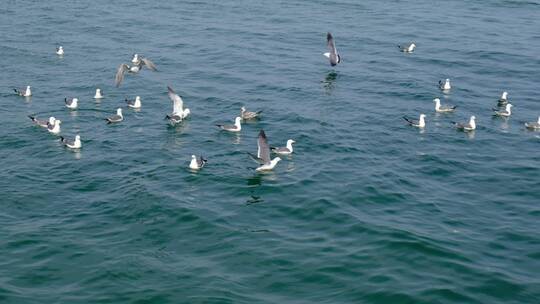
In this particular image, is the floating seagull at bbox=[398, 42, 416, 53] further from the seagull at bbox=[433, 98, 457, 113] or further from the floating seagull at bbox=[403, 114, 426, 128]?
the floating seagull at bbox=[403, 114, 426, 128]

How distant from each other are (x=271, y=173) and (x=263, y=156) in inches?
59.6

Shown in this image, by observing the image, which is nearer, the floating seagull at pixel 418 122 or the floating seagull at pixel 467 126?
the floating seagull at pixel 467 126

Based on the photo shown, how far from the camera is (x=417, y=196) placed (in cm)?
3606

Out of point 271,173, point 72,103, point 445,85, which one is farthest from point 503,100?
point 72,103

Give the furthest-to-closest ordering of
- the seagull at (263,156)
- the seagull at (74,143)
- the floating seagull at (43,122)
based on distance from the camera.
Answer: the floating seagull at (43,122), the seagull at (74,143), the seagull at (263,156)

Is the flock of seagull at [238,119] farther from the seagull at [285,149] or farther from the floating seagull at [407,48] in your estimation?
the floating seagull at [407,48]

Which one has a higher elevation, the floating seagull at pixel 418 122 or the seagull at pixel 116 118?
the floating seagull at pixel 418 122

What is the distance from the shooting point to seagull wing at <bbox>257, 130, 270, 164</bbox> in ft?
119

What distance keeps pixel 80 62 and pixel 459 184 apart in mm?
33423

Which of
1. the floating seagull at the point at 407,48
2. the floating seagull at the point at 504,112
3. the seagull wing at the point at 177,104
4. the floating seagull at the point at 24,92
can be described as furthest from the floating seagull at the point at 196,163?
the floating seagull at the point at 407,48

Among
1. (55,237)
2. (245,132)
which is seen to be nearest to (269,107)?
(245,132)

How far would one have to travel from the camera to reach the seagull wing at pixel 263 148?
119ft

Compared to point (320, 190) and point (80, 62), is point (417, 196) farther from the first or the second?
point (80, 62)

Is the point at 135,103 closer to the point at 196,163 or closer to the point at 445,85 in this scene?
the point at 196,163
